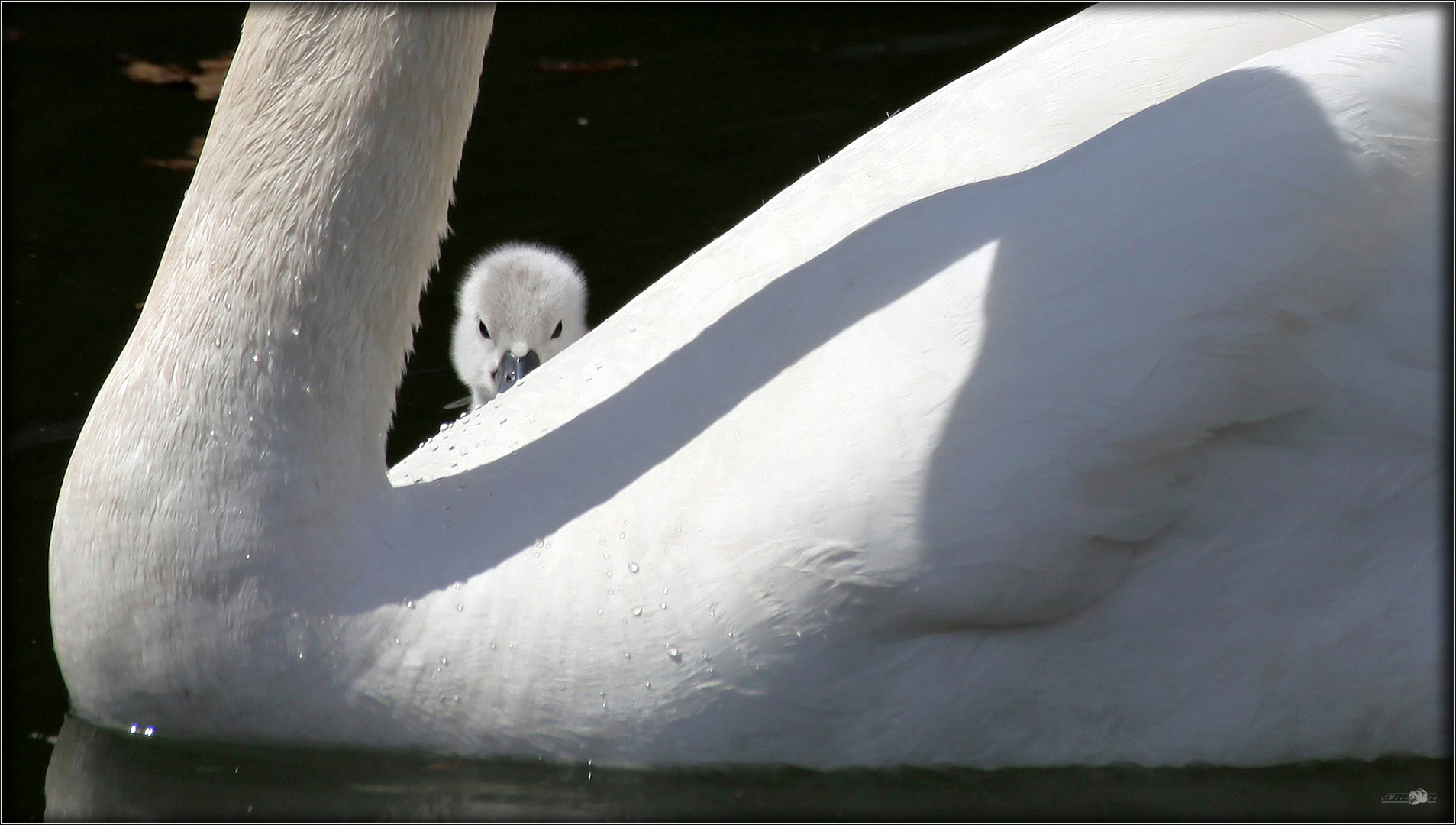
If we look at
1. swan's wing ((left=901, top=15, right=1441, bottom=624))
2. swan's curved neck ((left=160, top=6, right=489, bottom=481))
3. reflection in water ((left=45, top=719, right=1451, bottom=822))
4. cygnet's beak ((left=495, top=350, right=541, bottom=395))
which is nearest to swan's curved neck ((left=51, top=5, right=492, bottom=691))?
swan's curved neck ((left=160, top=6, right=489, bottom=481))

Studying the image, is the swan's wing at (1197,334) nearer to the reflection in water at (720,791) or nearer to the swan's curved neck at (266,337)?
the reflection in water at (720,791)

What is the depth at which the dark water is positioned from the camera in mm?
3287

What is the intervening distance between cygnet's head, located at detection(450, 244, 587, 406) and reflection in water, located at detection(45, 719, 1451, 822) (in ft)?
6.56

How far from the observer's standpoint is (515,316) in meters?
5.27

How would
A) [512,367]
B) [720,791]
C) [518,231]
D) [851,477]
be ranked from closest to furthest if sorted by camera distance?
[851,477] → [720,791] → [512,367] → [518,231]

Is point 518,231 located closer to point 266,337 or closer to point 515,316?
point 515,316

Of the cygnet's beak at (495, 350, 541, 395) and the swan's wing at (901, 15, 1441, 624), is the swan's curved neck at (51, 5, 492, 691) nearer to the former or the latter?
the swan's wing at (901, 15, 1441, 624)

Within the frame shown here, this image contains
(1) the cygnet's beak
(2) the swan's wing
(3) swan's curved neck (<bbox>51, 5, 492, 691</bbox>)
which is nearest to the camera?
(2) the swan's wing

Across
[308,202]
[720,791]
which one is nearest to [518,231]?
[308,202]

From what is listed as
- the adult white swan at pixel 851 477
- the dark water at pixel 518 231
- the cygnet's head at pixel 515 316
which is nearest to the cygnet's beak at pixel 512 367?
the cygnet's head at pixel 515 316

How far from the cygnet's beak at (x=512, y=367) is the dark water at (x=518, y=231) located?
0.26 m

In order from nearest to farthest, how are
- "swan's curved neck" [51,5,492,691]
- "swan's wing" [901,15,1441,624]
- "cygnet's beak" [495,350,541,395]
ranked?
"swan's wing" [901,15,1441,624]
"swan's curved neck" [51,5,492,691]
"cygnet's beak" [495,350,541,395]

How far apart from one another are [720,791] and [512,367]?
2220 mm

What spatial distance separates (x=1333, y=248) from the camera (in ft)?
10.2
